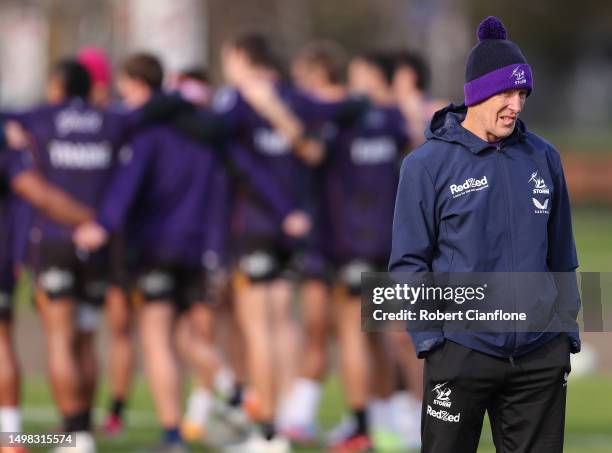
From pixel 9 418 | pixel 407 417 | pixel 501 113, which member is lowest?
pixel 407 417

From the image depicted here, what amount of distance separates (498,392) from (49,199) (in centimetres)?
460

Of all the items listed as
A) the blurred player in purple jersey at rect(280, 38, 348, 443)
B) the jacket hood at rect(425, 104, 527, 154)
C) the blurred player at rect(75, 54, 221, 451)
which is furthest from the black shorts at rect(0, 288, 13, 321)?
the jacket hood at rect(425, 104, 527, 154)

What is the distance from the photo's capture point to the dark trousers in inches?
259

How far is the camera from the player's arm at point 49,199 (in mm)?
10328

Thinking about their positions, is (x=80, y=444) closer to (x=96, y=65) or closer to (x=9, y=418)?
(x=9, y=418)

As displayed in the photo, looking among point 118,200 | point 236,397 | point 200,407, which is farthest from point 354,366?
point 118,200

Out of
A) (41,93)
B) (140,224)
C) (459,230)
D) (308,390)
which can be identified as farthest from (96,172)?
(41,93)

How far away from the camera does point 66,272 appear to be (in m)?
10.8

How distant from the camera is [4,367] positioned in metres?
10.2

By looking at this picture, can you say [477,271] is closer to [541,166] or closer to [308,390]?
[541,166]

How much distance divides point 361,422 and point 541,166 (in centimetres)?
491

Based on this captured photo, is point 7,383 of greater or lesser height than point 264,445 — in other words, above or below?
above

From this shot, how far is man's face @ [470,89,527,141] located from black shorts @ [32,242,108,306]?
4757 mm

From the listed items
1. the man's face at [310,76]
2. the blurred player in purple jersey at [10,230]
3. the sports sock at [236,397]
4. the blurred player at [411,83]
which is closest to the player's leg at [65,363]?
the blurred player in purple jersey at [10,230]
